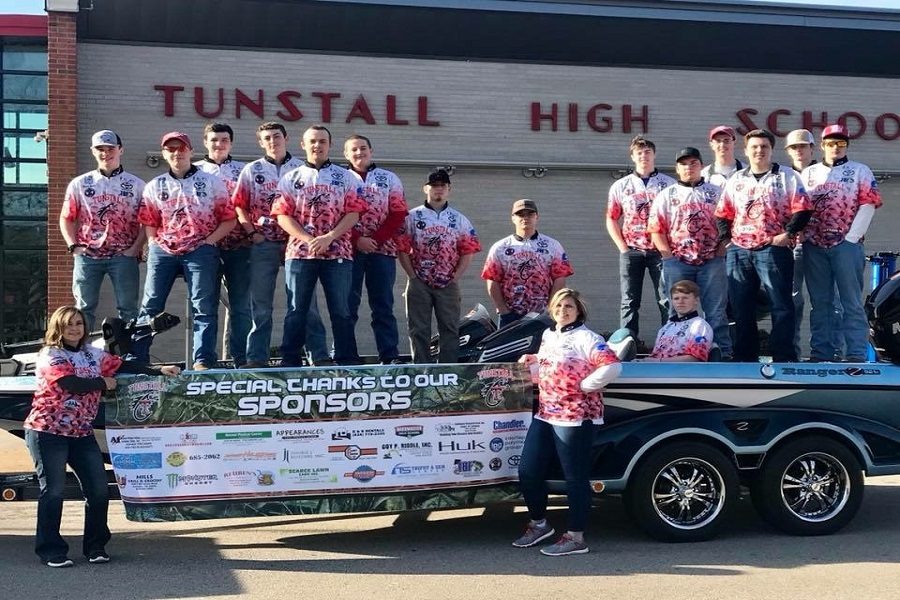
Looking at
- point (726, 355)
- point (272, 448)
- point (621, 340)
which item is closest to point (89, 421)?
point (272, 448)

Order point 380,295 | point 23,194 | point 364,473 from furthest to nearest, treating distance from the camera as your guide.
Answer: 1. point 23,194
2. point 380,295
3. point 364,473

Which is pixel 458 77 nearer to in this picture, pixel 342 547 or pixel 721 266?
pixel 721 266

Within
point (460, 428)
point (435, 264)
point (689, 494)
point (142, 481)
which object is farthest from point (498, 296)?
point (142, 481)

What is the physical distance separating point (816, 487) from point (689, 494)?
0.91 m

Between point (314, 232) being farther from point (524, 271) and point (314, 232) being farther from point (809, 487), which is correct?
point (809, 487)

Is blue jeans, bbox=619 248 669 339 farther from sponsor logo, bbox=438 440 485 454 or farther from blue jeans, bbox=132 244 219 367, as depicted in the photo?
blue jeans, bbox=132 244 219 367

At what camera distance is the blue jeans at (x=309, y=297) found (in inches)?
263

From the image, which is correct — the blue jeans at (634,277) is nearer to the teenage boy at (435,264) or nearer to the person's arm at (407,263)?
the teenage boy at (435,264)

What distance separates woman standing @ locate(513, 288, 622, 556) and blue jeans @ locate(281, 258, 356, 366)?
1.37 meters

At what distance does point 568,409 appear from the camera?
19.4ft

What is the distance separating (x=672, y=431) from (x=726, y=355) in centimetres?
118

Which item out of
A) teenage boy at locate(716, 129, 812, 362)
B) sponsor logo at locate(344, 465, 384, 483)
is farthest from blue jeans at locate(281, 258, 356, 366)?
teenage boy at locate(716, 129, 812, 362)

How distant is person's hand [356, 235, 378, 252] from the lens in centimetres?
715

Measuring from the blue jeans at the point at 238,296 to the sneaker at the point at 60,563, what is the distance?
180 cm
